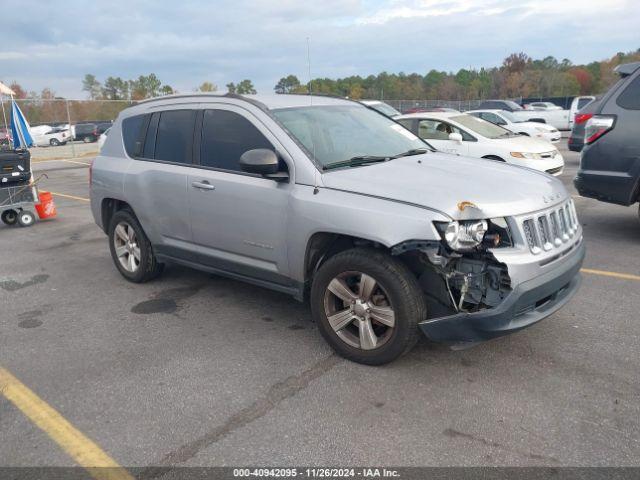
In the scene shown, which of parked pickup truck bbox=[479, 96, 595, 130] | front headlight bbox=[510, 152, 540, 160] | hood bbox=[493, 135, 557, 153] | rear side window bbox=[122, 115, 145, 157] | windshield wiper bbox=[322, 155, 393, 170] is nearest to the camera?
windshield wiper bbox=[322, 155, 393, 170]

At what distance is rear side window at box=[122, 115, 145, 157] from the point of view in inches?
212

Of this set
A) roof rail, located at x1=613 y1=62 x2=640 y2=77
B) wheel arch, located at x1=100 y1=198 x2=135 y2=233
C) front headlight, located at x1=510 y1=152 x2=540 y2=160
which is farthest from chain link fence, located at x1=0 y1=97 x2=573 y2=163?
wheel arch, located at x1=100 y1=198 x2=135 y2=233

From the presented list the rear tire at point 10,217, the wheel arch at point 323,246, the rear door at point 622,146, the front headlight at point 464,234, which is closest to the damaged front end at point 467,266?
the front headlight at point 464,234

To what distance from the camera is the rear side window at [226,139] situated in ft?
14.0

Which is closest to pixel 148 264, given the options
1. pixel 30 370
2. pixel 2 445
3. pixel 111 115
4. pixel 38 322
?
pixel 38 322

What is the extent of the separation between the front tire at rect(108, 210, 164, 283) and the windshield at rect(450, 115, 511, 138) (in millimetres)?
7012

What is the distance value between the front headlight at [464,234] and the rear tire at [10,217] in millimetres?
8379

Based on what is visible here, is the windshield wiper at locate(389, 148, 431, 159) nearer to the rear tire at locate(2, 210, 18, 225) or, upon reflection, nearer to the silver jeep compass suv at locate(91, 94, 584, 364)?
the silver jeep compass suv at locate(91, 94, 584, 364)

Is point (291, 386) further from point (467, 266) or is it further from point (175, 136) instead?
point (175, 136)

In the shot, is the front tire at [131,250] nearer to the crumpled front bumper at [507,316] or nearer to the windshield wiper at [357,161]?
the windshield wiper at [357,161]

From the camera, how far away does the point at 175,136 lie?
492 centimetres

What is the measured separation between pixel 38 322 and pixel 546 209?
4.22 m

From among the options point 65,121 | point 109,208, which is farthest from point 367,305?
point 65,121

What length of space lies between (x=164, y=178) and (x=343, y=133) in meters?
1.69
